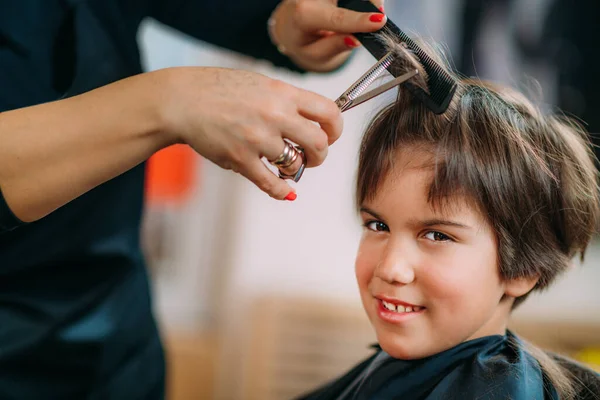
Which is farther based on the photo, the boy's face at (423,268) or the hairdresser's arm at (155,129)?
the boy's face at (423,268)

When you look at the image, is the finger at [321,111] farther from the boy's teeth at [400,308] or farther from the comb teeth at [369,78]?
the boy's teeth at [400,308]

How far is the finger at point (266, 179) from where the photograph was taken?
1.97ft

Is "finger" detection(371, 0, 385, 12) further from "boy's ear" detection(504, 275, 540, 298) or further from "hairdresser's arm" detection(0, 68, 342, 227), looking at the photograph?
"boy's ear" detection(504, 275, 540, 298)

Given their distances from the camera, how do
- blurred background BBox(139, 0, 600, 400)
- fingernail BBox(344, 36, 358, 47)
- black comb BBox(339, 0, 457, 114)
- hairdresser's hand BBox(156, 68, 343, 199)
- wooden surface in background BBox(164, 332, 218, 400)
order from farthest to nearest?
wooden surface in background BBox(164, 332, 218, 400) → blurred background BBox(139, 0, 600, 400) → fingernail BBox(344, 36, 358, 47) → black comb BBox(339, 0, 457, 114) → hairdresser's hand BBox(156, 68, 343, 199)

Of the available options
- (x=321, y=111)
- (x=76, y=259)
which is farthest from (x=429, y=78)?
(x=76, y=259)

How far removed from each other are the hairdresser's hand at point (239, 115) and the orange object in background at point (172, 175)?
170 cm

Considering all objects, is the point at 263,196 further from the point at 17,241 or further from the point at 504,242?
the point at 504,242

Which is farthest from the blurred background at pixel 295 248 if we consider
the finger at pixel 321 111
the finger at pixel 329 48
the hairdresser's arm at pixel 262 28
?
the finger at pixel 321 111

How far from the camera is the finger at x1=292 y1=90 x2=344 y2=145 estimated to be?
603mm

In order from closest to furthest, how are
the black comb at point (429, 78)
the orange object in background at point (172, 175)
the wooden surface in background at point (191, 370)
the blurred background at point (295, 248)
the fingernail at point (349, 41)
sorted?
the black comb at point (429, 78) → the fingernail at point (349, 41) → the blurred background at point (295, 248) → the wooden surface in background at point (191, 370) → the orange object in background at point (172, 175)

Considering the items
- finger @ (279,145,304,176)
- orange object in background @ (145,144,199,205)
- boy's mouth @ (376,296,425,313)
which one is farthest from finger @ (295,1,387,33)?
orange object in background @ (145,144,199,205)

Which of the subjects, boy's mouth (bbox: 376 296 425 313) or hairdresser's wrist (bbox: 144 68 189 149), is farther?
boy's mouth (bbox: 376 296 425 313)

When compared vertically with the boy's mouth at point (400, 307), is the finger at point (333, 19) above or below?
above

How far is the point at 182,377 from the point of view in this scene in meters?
2.15
